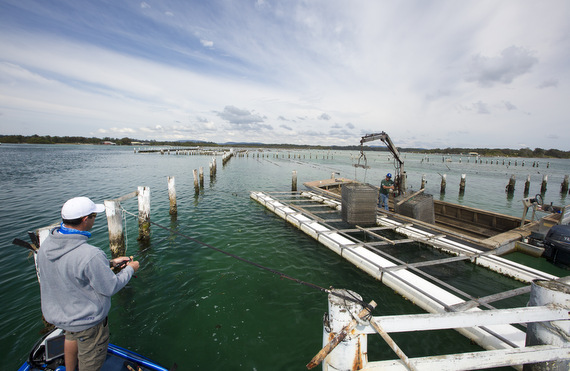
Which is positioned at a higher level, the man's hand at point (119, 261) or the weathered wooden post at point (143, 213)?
the man's hand at point (119, 261)

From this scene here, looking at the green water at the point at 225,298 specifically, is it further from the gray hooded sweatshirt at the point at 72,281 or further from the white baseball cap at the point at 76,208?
the white baseball cap at the point at 76,208

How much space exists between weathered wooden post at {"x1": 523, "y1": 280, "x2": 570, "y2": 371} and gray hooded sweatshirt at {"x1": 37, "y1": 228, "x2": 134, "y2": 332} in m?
5.00

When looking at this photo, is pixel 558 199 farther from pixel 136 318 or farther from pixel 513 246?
pixel 136 318

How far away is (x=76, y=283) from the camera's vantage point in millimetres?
2418

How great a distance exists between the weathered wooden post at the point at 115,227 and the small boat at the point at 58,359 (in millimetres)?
4915

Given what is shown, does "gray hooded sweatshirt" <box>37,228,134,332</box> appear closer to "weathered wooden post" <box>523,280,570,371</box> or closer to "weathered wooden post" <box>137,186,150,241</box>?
"weathered wooden post" <box>523,280,570,371</box>

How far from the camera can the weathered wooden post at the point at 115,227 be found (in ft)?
24.4

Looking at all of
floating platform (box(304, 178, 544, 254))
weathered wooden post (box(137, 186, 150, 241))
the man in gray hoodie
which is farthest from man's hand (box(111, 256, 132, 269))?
floating platform (box(304, 178, 544, 254))

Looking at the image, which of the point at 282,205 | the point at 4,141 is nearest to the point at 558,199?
the point at 282,205

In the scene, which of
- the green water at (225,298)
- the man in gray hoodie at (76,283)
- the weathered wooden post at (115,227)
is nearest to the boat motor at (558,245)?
the green water at (225,298)

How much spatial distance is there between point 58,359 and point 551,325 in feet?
19.9

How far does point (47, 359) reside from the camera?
2773 mm

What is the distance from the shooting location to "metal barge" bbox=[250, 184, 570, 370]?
3961 mm

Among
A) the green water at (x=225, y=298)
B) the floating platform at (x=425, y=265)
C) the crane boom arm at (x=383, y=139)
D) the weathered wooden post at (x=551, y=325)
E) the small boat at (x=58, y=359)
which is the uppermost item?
the crane boom arm at (x=383, y=139)
